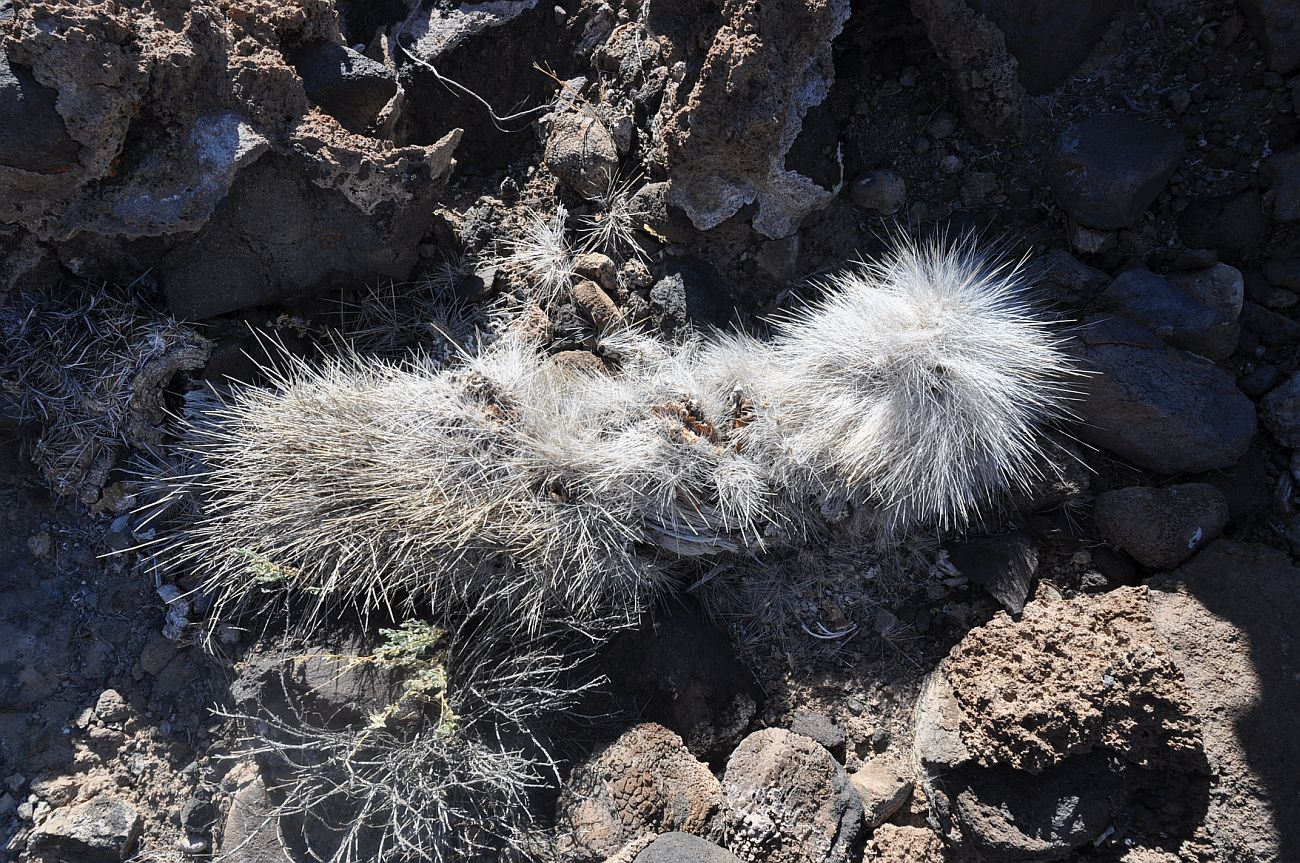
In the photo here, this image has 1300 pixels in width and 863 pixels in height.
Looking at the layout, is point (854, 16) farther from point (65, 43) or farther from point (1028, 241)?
point (65, 43)

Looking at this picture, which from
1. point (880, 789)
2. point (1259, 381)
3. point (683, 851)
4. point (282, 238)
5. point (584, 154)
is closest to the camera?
point (683, 851)

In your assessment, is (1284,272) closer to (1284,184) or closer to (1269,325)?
(1269,325)

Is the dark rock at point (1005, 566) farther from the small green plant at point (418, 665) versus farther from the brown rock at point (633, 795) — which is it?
the small green plant at point (418, 665)

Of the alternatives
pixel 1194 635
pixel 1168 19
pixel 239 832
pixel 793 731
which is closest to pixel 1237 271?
pixel 1168 19

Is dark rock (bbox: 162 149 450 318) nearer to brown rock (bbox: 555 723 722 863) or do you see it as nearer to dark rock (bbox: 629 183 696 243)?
dark rock (bbox: 629 183 696 243)

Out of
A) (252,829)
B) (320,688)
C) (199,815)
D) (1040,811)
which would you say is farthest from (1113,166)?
(199,815)

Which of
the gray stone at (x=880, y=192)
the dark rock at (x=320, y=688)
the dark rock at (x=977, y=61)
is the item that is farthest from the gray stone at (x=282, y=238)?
the dark rock at (x=977, y=61)

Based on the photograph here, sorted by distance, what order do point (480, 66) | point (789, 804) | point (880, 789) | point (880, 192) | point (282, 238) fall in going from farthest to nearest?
point (480, 66)
point (880, 192)
point (282, 238)
point (880, 789)
point (789, 804)

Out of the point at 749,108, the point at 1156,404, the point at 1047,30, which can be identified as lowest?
the point at 1156,404
